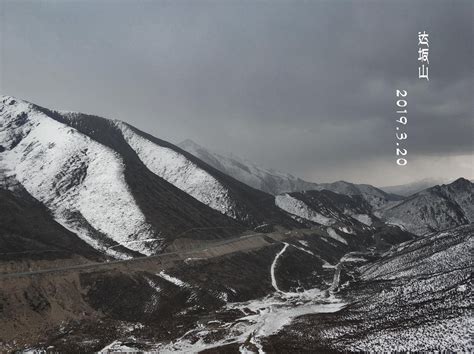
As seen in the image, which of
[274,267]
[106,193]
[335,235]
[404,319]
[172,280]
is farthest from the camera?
[335,235]

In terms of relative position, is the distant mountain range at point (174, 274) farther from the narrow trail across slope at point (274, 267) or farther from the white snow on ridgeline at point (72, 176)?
the white snow on ridgeline at point (72, 176)

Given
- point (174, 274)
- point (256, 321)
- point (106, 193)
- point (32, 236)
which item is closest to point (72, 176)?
point (106, 193)

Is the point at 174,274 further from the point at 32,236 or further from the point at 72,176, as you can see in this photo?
the point at 72,176

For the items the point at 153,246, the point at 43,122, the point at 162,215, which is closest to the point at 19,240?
the point at 153,246

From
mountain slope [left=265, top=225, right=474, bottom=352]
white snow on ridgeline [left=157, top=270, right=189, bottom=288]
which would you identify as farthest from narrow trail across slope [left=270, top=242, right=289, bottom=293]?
white snow on ridgeline [left=157, top=270, right=189, bottom=288]

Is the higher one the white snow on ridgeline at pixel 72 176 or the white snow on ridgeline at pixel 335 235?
the white snow on ridgeline at pixel 72 176

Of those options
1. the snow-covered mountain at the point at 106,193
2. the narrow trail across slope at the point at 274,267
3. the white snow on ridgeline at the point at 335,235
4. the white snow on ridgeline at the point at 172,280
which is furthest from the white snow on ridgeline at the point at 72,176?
the white snow on ridgeline at the point at 335,235

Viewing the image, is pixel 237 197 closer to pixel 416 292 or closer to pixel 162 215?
pixel 162 215
